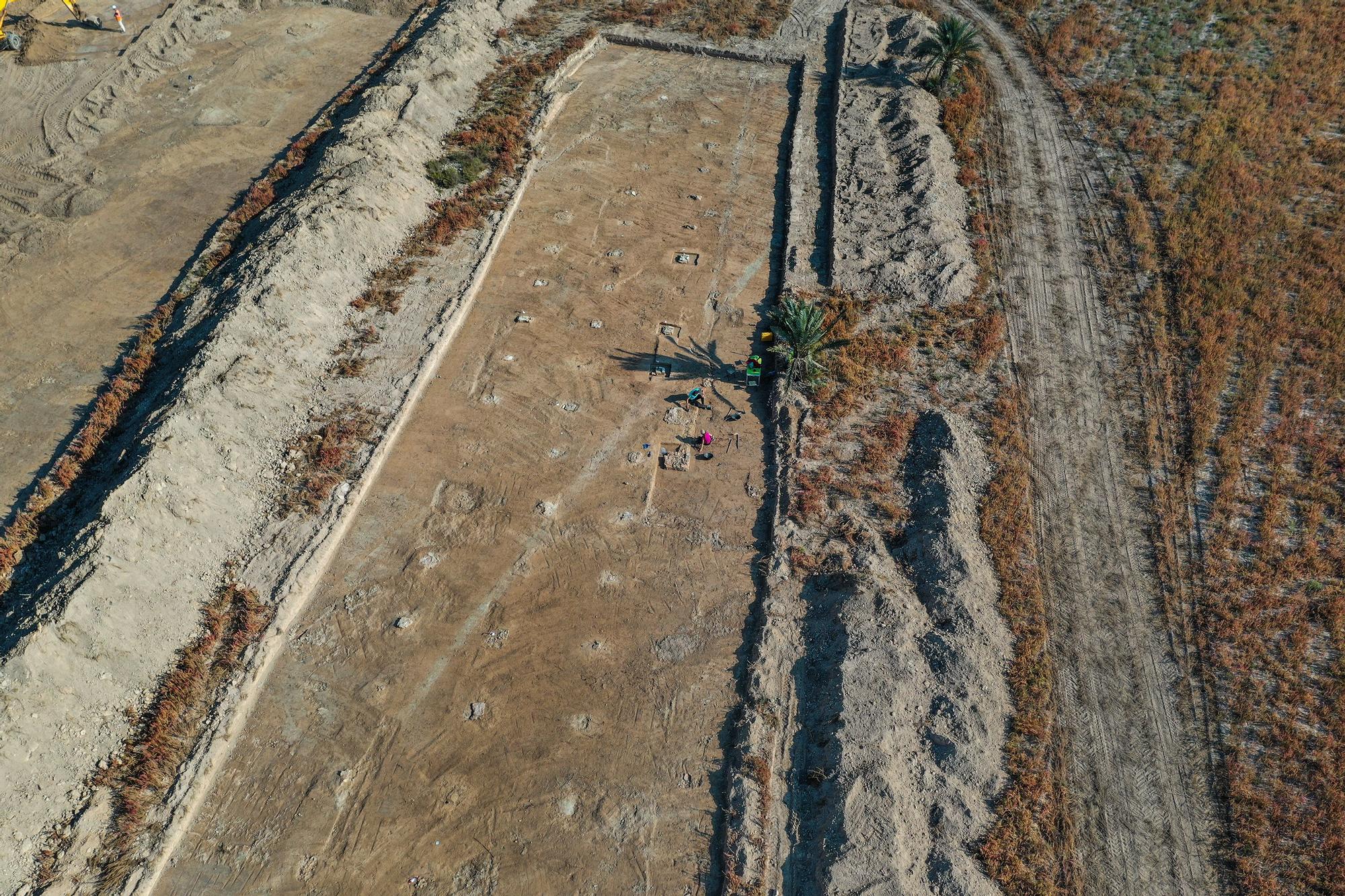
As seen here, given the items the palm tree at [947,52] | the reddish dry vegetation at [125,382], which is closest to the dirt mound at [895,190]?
the palm tree at [947,52]

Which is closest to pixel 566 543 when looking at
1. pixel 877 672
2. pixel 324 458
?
pixel 324 458

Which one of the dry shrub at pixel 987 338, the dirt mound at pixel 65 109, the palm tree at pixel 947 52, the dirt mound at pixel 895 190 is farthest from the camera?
the palm tree at pixel 947 52

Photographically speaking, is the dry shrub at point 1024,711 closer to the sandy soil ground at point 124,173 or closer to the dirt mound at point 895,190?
the dirt mound at point 895,190

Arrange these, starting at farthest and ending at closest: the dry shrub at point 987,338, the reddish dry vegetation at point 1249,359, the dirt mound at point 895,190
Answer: the dirt mound at point 895,190 → the dry shrub at point 987,338 → the reddish dry vegetation at point 1249,359

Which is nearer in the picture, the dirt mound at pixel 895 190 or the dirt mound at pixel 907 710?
the dirt mound at pixel 907 710

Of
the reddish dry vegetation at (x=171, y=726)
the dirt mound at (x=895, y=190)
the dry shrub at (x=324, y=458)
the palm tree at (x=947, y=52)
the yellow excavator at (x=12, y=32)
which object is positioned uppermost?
the palm tree at (x=947, y=52)

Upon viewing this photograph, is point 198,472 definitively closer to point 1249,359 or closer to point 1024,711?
point 1024,711
